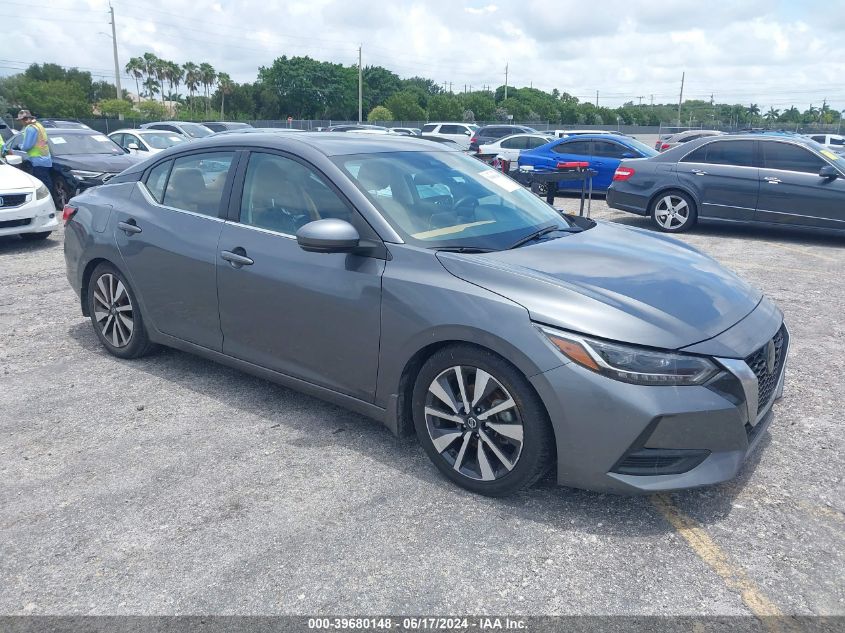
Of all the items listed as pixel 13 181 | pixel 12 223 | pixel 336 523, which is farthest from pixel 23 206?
pixel 336 523

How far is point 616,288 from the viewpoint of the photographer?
3266mm

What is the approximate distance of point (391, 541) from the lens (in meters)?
3.03

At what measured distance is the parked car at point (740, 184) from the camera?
10.2m

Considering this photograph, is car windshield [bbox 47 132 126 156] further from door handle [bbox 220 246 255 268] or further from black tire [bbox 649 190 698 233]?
door handle [bbox 220 246 255 268]

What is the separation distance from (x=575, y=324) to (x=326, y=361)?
1407 millimetres

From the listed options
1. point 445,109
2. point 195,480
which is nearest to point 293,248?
point 195,480

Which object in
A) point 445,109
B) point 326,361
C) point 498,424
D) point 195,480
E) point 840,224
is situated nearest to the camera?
point 498,424

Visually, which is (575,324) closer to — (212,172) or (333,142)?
(333,142)

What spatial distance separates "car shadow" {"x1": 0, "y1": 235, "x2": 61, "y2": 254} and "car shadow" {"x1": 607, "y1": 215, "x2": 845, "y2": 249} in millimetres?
8296

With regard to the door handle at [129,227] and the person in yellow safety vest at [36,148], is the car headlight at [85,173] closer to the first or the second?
the person in yellow safety vest at [36,148]

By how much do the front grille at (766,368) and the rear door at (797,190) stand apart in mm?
7689

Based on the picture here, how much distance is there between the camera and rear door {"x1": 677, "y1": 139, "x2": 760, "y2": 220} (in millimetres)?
10617

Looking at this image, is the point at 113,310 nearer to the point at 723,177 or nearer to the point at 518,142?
the point at 723,177

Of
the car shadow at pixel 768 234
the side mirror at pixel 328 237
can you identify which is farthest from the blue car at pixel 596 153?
the side mirror at pixel 328 237
